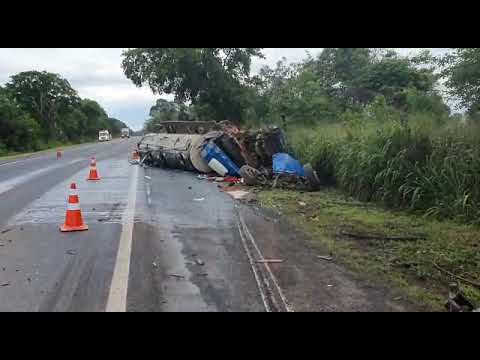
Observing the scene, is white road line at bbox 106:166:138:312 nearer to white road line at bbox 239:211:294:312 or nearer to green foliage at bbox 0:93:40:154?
white road line at bbox 239:211:294:312

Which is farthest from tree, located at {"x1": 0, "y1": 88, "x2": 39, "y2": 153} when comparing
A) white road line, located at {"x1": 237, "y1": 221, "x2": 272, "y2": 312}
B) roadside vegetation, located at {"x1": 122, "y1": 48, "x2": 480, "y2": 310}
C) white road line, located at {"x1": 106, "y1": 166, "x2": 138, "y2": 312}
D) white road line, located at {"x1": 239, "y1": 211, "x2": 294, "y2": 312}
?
white road line, located at {"x1": 237, "y1": 221, "x2": 272, "y2": 312}

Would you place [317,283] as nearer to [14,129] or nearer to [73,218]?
[73,218]

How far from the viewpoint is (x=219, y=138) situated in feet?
53.3

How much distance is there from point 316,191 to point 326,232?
4682 mm

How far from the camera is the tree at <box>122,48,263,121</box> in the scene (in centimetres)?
3356

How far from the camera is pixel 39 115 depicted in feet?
185

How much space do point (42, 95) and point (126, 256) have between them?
56889 millimetres

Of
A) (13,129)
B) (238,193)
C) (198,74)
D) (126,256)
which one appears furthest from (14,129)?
(126,256)

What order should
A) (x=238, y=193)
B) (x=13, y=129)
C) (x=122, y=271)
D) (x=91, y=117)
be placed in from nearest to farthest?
(x=122, y=271)
(x=238, y=193)
(x=13, y=129)
(x=91, y=117)

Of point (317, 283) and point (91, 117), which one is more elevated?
point (91, 117)

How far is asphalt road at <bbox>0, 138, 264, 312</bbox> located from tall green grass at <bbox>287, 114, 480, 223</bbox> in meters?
3.01

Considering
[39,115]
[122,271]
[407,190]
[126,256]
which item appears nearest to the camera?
[122,271]

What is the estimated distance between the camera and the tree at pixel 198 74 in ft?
110
